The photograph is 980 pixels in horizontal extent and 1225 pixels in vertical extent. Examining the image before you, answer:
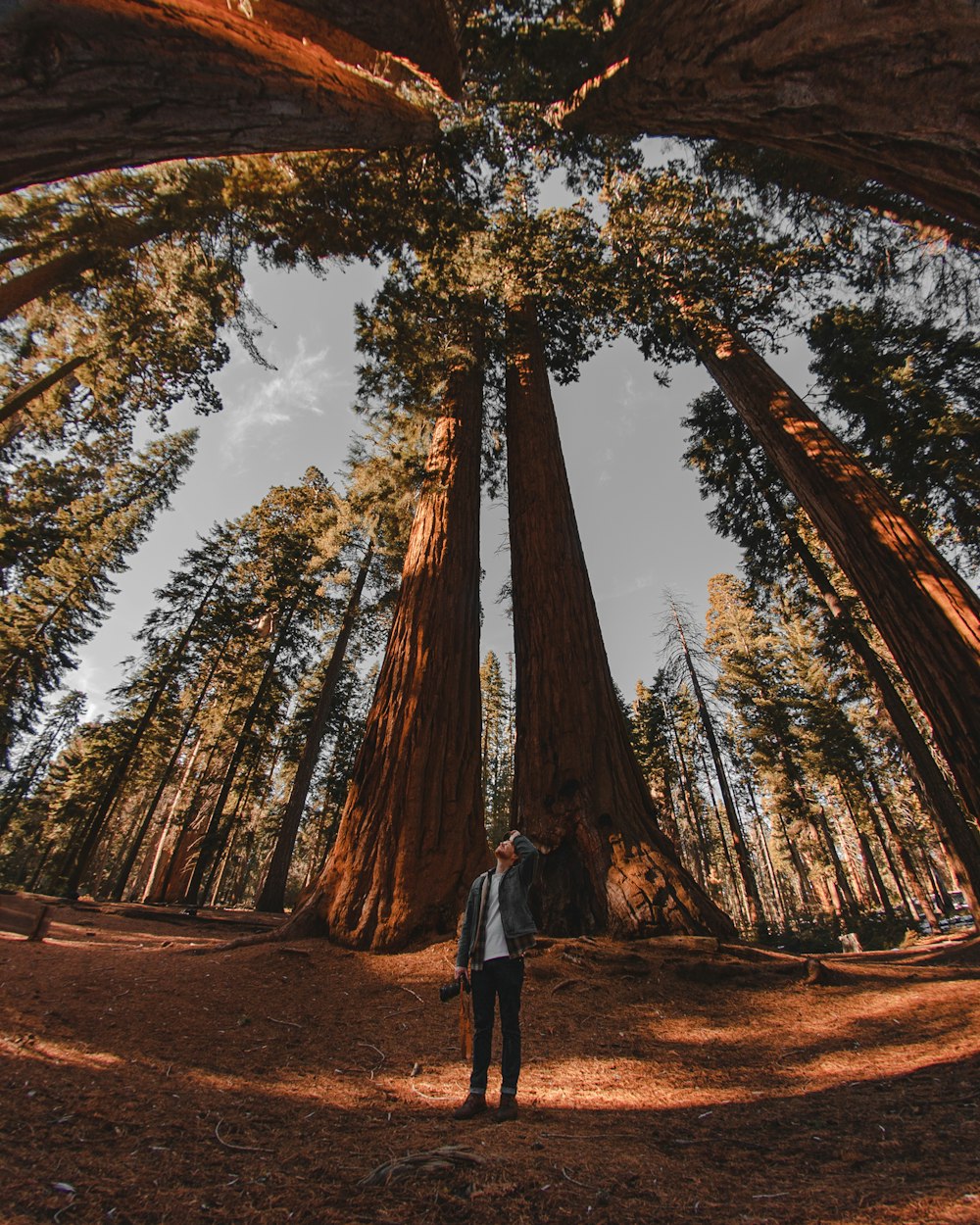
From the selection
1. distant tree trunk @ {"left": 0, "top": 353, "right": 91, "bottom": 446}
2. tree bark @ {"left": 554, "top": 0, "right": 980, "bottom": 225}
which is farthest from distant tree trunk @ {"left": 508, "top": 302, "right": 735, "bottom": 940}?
distant tree trunk @ {"left": 0, "top": 353, "right": 91, "bottom": 446}

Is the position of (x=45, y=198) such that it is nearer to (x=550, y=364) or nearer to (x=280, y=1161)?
(x=550, y=364)

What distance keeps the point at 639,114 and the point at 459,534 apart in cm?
479

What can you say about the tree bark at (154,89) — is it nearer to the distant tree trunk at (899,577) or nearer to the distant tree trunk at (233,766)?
the distant tree trunk at (899,577)

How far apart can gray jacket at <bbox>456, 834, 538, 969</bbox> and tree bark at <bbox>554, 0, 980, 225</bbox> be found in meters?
4.16

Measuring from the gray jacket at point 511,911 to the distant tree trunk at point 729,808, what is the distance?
45.3 feet

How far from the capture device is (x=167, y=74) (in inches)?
118

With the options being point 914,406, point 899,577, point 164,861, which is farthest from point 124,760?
point 914,406

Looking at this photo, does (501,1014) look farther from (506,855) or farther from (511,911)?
(506,855)

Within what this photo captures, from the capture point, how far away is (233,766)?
1558 centimetres

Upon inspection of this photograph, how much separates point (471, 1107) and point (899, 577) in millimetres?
5538

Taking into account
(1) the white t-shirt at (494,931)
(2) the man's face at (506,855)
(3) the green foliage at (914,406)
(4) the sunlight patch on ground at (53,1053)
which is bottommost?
(4) the sunlight patch on ground at (53,1053)

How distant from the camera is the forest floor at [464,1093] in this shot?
1688 millimetres

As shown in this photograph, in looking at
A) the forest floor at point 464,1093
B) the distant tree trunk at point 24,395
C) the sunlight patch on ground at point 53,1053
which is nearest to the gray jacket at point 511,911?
the forest floor at point 464,1093

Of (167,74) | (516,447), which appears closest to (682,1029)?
(167,74)
